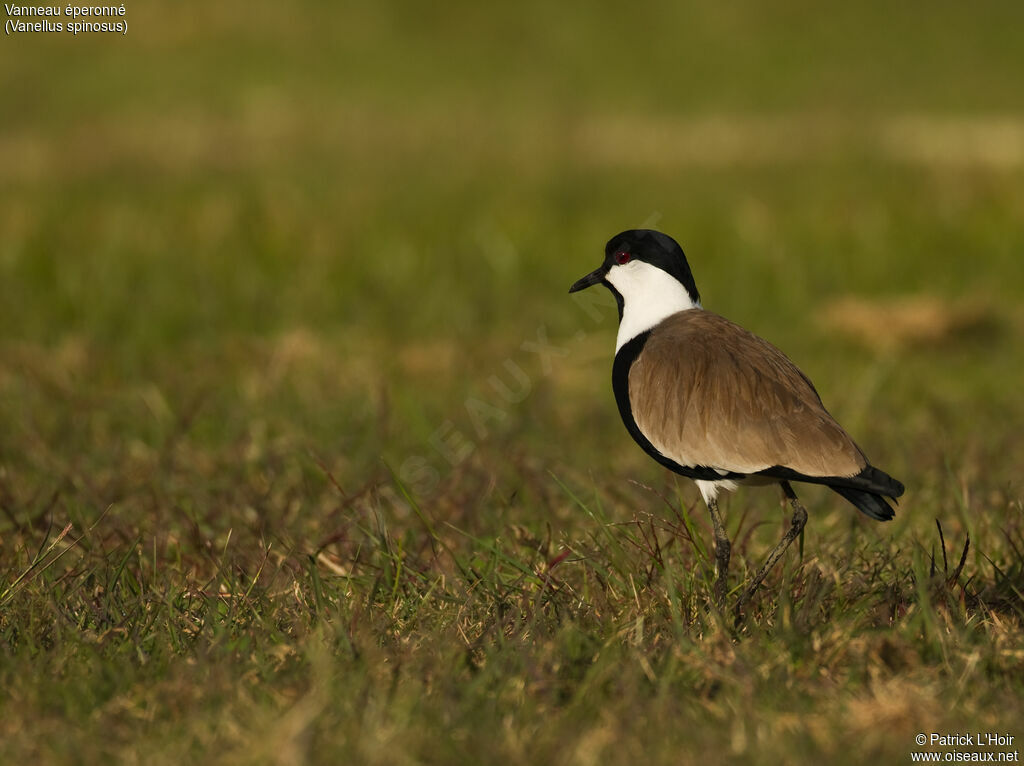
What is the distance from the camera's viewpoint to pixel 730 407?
3127 mm

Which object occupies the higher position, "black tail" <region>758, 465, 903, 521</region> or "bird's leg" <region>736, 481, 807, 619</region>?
"black tail" <region>758, 465, 903, 521</region>

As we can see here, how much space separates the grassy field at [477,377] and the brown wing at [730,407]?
0.79 feet

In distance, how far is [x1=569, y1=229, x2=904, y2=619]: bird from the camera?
3.02 m

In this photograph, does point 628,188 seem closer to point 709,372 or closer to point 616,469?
point 616,469

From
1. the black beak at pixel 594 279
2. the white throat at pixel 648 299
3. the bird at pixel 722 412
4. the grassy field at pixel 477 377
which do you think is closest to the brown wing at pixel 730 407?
the bird at pixel 722 412

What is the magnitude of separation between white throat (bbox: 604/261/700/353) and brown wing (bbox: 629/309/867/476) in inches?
4.4

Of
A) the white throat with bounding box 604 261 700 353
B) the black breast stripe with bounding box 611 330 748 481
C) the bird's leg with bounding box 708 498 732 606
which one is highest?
the white throat with bounding box 604 261 700 353

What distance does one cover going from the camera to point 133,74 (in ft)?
41.5

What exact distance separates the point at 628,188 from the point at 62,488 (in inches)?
263

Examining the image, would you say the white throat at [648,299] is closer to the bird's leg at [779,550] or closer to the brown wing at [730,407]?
the brown wing at [730,407]

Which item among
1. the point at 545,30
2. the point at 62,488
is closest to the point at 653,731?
the point at 62,488

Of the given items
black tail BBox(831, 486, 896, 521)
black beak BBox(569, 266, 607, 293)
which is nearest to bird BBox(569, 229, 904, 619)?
black tail BBox(831, 486, 896, 521)

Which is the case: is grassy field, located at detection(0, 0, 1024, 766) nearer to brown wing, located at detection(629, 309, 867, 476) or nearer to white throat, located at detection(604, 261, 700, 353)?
brown wing, located at detection(629, 309, 867, 476)

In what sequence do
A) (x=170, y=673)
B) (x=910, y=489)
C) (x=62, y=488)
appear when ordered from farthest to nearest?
(x=910, y=489) < (x=62, y=488) < (x=170, y=673)
